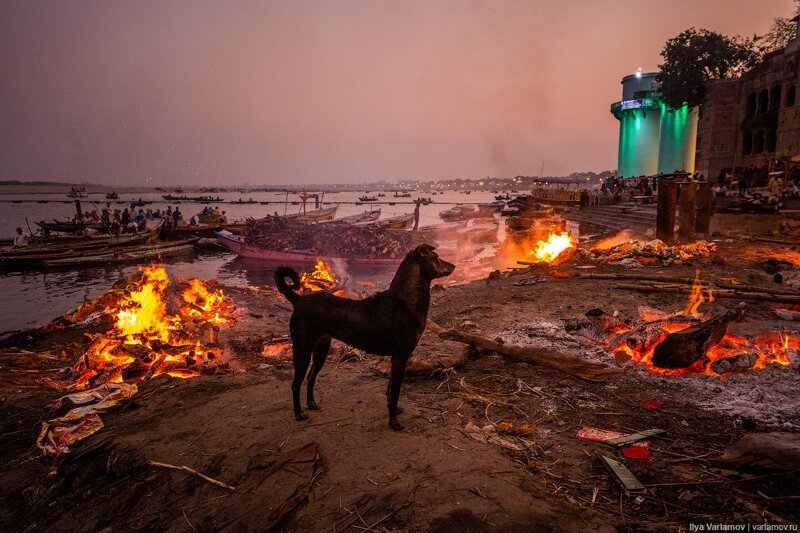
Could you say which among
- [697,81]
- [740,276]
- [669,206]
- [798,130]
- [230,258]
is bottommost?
[230,258]

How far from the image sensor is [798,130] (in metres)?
29.3

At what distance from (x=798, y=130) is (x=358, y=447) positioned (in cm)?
4144

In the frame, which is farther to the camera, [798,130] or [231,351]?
[798,130]

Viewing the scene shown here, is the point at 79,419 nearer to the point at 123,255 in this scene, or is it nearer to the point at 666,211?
the point at 666,211

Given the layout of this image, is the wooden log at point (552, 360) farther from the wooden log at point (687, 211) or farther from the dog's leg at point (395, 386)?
the wooden log at point (687, 211)

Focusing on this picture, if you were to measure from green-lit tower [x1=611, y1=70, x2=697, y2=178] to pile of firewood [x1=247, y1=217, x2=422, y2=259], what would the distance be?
145 feet

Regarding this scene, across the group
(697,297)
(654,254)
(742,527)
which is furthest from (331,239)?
(742,527)

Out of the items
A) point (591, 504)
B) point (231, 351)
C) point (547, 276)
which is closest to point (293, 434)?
point (591, 504)

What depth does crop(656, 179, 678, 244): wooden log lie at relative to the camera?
49.8 ft

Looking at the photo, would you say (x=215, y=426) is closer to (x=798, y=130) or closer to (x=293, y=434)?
A: (x=293, y=434)

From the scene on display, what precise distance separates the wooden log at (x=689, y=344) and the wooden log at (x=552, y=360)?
74cm

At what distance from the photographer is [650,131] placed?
2080 inches

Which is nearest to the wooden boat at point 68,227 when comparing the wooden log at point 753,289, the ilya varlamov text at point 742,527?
the ilya varlamov text at point 742,527

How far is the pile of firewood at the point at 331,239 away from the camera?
2278 cm
